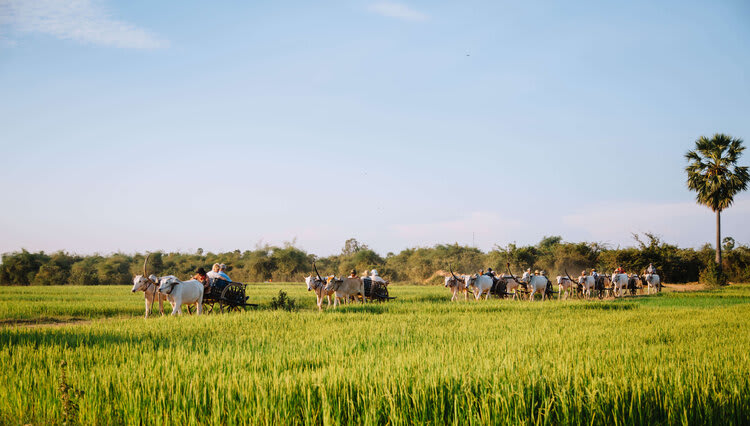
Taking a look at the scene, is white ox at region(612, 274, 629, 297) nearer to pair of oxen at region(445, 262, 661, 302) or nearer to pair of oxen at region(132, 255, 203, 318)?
pair of oxen at region(445, 262, 661, 302)

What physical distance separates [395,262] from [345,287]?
40.5 meters

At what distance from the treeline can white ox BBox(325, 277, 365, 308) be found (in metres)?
21.4

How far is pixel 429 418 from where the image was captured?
3.53 m

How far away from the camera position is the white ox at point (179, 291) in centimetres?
1176

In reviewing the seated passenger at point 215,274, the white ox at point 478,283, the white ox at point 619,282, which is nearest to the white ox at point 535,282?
the white ox at point 478,283

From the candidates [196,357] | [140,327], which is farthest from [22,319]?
[196,357]

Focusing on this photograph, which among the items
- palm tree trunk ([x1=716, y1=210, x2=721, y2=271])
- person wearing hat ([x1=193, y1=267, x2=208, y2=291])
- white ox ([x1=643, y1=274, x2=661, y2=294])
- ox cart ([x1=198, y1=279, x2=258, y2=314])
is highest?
palm tree trunk ([x1=716, y1=210, x2=721, y2=271])

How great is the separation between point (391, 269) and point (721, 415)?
1943 inches

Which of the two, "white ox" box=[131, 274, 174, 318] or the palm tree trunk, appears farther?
the palm tree trunk

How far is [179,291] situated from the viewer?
11914mm

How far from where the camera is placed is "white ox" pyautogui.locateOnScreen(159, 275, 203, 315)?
11758 millimetres

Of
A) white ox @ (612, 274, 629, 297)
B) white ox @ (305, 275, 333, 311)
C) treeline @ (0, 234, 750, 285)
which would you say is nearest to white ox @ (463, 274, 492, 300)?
white ox @ (305, 275, 333, 311)

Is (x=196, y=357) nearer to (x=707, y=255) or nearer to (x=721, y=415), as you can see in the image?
(x=721, y=415)

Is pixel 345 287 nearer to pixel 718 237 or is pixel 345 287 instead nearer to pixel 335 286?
pixel 335 286
